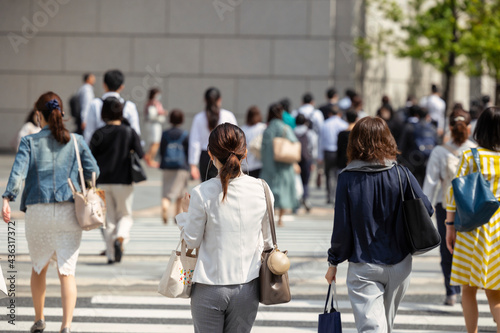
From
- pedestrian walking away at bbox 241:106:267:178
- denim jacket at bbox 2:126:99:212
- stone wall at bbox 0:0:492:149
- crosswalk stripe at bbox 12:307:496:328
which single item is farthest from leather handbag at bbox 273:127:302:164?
stone wall at bbox 0:0:492:149

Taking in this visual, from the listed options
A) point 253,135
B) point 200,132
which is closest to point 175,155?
point 253,135

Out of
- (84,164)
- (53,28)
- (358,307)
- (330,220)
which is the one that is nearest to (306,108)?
(330,220)

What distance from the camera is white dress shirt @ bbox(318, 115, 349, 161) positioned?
15703 millimetres

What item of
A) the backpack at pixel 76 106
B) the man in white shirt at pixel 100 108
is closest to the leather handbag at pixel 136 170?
the man in white shirt at pixel 100 108

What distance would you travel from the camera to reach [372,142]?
15.6ft

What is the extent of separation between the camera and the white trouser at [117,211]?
9328 millimetres

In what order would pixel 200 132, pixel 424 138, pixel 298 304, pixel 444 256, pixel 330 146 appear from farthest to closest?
1. pixel 330 146
2. pixel 424 138
3. pixel 200 132
4. pixel 298 304
5. pixel 444 256

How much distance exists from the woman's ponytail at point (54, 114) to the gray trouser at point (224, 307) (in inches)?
92.9

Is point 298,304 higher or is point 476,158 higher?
point 476,158

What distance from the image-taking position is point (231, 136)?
4277mm

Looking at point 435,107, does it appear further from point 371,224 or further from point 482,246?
point 371,224

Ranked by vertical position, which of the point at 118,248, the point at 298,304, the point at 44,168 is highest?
the point at 44,168

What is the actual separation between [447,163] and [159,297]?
10.1ft

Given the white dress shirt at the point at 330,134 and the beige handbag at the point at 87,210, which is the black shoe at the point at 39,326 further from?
the white dress shirt at the point at 330,134
